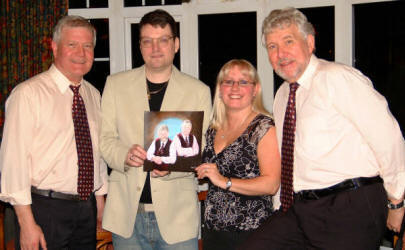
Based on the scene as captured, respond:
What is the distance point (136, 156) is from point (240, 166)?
54 centimetres

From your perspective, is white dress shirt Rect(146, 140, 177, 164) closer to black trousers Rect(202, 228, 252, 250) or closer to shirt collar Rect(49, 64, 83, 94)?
black trousers Rect(202, 228, 252, 250)

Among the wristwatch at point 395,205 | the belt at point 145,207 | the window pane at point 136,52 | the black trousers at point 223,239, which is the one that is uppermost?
the window pane at point 136,52

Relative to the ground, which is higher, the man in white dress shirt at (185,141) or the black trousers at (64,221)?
the man in white dress shirt at (185,141)

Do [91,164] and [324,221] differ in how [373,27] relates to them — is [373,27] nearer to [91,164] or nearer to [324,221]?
[324,221]

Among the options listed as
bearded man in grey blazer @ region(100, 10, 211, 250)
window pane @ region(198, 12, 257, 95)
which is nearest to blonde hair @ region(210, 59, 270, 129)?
bearded man in grey blazer @ region(100, 10, 211, 250)

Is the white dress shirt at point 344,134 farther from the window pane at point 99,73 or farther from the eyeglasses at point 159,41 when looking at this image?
the window pane at point 99,73

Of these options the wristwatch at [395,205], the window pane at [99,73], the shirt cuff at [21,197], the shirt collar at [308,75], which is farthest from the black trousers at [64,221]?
the window pane at [99,73]

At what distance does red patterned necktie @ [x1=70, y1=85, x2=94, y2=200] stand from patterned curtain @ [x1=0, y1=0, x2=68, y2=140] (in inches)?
94.8

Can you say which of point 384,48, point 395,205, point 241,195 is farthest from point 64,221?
point 384,48

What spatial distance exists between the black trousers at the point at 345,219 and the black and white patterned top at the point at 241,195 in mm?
174

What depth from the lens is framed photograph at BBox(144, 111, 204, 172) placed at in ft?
7.29

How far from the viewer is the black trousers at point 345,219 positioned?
2061 mm

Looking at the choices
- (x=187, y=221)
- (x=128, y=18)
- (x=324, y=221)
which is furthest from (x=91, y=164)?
(x=128, y=18)

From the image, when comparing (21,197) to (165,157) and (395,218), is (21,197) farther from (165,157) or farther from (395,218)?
(395,218)
